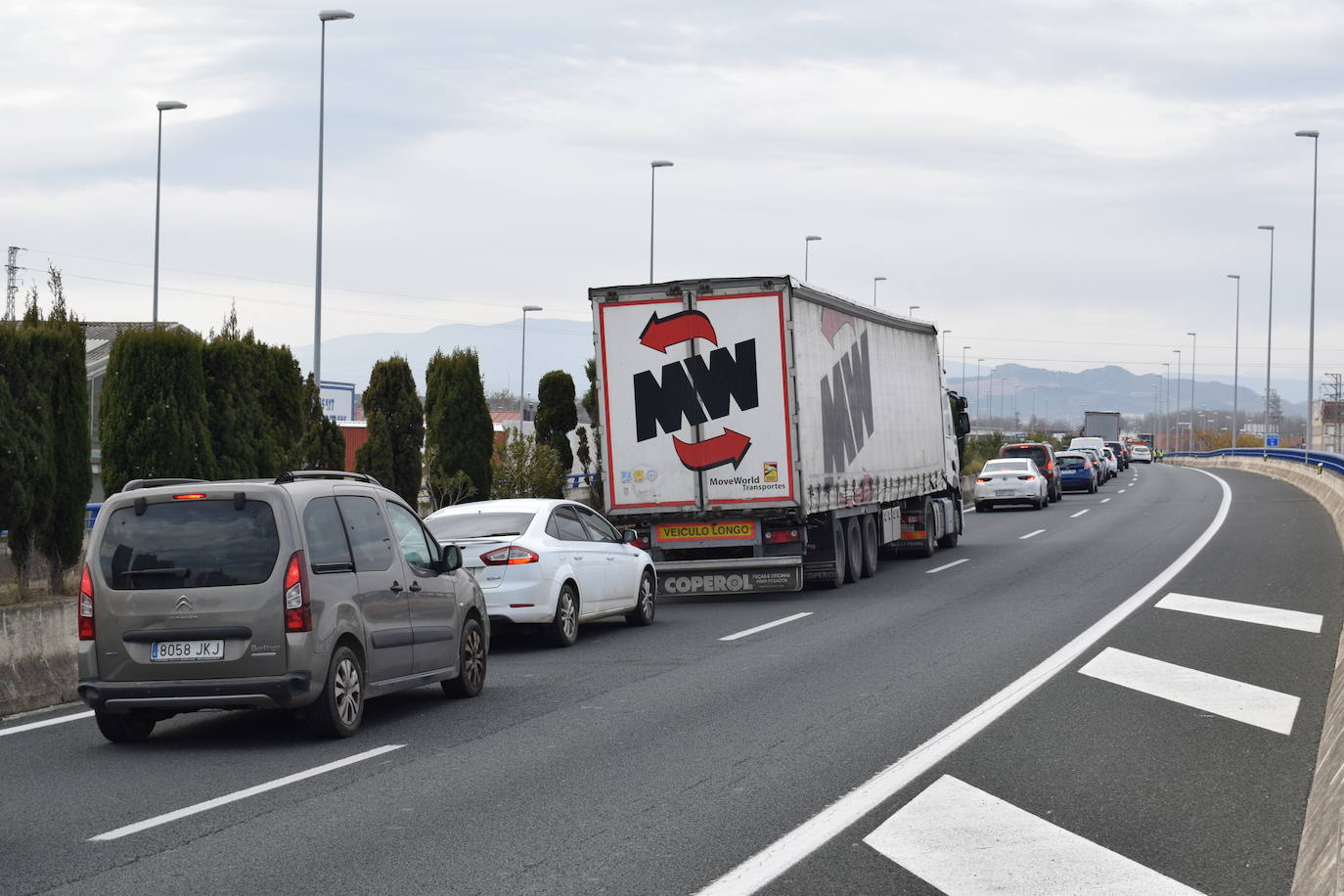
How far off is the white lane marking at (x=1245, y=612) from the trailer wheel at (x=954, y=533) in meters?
11.0

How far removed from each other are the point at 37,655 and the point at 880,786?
7.20 m

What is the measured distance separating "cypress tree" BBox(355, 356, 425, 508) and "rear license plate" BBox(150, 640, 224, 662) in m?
19.5

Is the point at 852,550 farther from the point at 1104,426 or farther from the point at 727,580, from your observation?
the point at 1104,426

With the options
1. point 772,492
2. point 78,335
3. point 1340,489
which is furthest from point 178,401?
point 1340,489

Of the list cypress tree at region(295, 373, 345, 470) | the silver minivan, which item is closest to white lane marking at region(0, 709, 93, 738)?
the silver minivan

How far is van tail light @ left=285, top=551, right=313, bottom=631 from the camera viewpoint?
9.48m

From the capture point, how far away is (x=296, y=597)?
31.2 feet

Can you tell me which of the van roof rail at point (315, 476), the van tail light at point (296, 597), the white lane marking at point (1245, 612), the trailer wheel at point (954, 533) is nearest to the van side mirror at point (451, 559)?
the van roof rail at point (315, 476)

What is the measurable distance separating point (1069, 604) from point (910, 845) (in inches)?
459

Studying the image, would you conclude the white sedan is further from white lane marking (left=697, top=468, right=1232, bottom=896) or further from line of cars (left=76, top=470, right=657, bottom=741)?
line of cars (left=76, top=470, right=657, bottom=741)

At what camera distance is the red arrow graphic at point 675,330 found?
64.1ft

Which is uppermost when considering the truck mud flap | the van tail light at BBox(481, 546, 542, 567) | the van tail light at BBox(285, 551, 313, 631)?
the van tail light at BBox(285, 551, 313, 631)

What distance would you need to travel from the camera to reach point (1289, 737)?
372 inches

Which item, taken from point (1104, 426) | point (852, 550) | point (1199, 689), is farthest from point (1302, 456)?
point (1199, 689)
